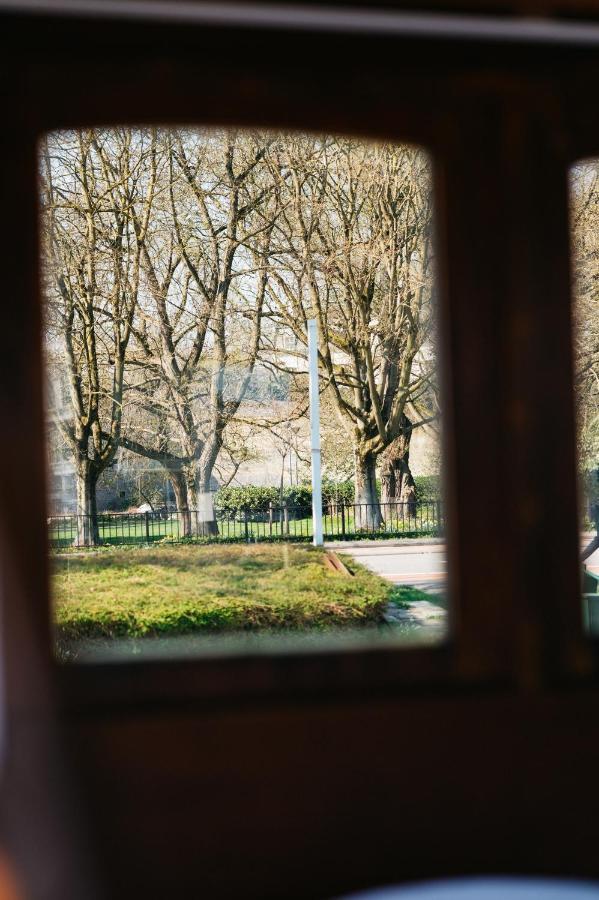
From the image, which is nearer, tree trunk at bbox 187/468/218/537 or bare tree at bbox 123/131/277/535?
bare tree at bbox 123/131/277/535

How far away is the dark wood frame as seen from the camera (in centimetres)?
202

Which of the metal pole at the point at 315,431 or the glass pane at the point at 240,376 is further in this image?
the metal pole at the point at 315,431

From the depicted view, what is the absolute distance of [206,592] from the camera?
9125 mm

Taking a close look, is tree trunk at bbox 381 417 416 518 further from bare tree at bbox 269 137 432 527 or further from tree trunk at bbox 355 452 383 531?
bare tree at bbox 269 137 432 527

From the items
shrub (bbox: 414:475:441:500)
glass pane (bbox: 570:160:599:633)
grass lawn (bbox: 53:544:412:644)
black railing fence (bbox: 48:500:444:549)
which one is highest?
glass pane (bbox: 570:160:599:633)

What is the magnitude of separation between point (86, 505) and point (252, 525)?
6.97 feet

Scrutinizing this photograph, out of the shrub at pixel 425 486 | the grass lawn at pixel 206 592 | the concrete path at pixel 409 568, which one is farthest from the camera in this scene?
the shrub at pixel 425 486

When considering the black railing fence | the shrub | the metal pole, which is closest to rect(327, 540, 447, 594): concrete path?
the black railing fence

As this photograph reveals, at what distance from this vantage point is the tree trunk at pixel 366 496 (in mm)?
10688

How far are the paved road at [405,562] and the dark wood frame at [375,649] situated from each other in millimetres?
7547

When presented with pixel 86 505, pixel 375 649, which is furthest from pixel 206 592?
pixel 375 649

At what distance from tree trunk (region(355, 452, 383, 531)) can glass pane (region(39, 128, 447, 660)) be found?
0.07 ft

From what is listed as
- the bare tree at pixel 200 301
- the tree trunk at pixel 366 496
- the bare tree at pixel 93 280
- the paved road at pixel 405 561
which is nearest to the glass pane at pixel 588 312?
the paved road at pixel 405 561

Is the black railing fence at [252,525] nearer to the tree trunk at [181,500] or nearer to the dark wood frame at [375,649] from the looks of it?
the tree trunk at [181,500]
